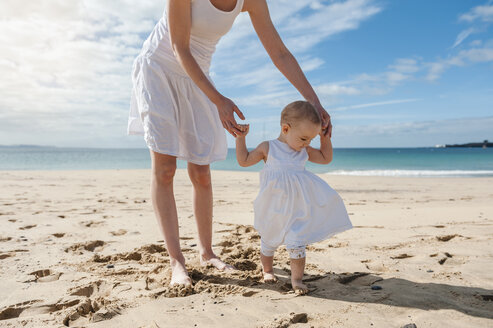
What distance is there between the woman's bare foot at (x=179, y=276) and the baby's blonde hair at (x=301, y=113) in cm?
117

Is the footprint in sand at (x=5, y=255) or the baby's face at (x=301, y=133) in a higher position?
the baby's face at (x=301, y=133)

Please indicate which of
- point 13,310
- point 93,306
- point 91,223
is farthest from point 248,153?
point 91,223

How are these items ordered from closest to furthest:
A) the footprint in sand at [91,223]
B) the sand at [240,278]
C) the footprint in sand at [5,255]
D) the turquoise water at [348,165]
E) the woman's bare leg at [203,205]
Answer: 1. the sand at [240,278]
2. the woman's bare leg at [203,205]
3. the footprint in sand at [5,255]
4. the footprint in sand at [91,223]
5. the turquoise water at [348,165]

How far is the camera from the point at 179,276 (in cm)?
220

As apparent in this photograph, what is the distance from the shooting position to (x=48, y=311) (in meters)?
1.91

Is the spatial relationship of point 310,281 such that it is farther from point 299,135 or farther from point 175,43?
point 175,43

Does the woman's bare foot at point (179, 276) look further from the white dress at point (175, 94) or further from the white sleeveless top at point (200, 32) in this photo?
the white sleeveless top at point (200, 32)

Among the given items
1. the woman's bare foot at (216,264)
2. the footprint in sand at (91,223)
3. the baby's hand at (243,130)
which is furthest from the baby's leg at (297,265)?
the footprint in sand at (91,223)

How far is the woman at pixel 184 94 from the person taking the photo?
7.12ft

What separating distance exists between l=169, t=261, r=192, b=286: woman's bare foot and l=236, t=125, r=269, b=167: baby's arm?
2.58ft

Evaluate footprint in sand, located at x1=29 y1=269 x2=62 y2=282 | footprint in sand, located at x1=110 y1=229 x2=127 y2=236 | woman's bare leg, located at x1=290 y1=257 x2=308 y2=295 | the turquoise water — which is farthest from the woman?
the turquoise water

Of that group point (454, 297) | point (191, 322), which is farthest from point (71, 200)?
point (454, 297)

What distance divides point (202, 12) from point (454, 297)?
2.28 meters

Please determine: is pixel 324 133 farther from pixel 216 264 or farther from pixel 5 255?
pixel 5 255
